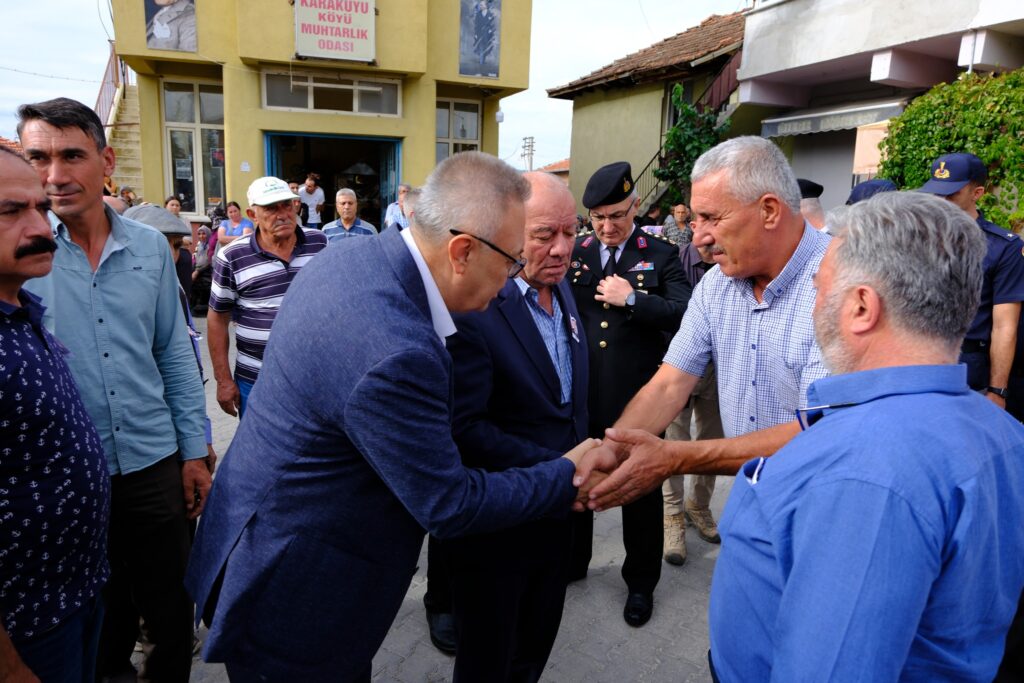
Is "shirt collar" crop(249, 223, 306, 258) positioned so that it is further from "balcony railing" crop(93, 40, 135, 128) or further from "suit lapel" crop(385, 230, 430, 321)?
"balcony railing" crop(93, 40, 135, 128)

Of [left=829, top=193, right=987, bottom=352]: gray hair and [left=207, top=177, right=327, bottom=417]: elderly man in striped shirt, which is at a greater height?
[left=829, top=193, right=987, bottom=352]: gray hair

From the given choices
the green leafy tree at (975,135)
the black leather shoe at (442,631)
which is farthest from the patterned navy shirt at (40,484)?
the green leafy tree at (975,135)

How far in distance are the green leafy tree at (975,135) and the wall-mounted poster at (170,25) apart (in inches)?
524

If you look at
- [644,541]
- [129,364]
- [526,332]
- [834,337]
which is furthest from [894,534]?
[644,541]

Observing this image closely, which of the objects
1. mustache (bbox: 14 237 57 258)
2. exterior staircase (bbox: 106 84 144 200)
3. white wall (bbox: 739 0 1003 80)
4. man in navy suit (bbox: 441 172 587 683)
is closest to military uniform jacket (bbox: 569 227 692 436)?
man in navy suit (bbox: 441 172 587 683)

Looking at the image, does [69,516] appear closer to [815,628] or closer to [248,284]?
[815,628]

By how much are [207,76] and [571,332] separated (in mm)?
15254

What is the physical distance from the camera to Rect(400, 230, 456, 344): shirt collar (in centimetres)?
168

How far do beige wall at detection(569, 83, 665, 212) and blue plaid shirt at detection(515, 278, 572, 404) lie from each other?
1678cm

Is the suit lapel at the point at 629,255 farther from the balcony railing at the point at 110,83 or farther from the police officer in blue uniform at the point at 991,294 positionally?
the balcony railing at the point at 110,83

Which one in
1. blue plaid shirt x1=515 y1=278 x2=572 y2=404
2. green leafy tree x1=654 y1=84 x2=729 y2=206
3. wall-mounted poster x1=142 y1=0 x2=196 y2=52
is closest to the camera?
blue plaid shirt x1=515 y1=278 x2=572 y2=404

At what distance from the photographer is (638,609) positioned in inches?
137

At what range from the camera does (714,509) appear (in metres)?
4.87

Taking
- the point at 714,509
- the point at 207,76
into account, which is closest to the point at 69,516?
the point at 714,509
